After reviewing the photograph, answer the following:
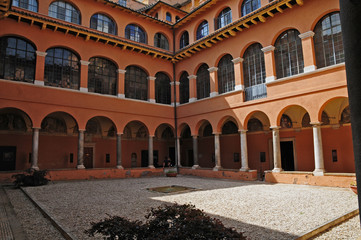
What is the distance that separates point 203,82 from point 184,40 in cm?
459

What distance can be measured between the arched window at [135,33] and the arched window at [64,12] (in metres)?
3.74

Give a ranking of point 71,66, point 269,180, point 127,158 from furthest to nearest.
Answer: point 127,158, point 71,66, point 269,180

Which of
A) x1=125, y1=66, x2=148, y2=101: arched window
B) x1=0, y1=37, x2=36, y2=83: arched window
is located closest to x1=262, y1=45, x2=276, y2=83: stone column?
x1=125, y1=66, x2=148, y2=101: arched window

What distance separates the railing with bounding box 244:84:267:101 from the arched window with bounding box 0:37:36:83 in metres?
12.9

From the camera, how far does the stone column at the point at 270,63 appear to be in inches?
583

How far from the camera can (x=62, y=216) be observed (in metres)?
6.70

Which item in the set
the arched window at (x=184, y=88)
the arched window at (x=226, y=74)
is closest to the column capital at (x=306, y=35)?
the arched window at (x=226, y=74)

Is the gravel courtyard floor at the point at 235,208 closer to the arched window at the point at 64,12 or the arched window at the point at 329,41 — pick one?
the arched window at the point at 329,41

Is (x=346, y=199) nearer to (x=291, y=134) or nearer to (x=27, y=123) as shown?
(x=291, y=134)

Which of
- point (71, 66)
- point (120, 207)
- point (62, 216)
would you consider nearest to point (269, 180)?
point (120, 207)

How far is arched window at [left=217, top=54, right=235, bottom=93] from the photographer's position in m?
17.3

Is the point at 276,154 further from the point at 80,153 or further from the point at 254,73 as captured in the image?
the point at 80,153

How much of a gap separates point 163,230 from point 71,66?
15640 mm

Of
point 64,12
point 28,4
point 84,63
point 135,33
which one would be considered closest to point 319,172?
point 84,63
